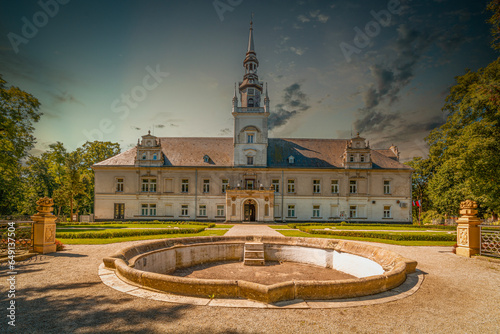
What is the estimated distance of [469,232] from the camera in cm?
1283

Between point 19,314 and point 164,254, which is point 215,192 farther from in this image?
point 19,314

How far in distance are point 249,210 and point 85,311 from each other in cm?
3310

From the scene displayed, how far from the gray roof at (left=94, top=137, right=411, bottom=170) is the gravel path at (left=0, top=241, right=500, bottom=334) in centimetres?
3248

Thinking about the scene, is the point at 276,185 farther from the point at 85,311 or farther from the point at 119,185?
the point at 85,311

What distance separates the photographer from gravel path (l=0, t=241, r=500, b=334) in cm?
513

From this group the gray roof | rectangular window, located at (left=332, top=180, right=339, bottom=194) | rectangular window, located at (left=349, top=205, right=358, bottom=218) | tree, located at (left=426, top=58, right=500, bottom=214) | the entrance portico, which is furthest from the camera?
the gray roof

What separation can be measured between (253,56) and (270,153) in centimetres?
1547

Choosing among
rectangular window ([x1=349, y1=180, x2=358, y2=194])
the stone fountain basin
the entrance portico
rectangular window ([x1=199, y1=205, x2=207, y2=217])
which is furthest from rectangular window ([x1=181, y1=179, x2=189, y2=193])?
the stone fountain basin

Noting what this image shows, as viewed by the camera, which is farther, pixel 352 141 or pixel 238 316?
pixel 352 141

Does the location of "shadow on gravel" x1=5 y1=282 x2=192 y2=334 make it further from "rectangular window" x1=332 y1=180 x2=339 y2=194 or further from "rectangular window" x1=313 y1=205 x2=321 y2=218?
"rectangular window" x1=332 y1=180 x2=339 y2=194

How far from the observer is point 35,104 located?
26.1 meters

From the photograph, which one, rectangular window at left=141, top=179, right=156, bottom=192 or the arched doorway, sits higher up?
rectangular window at left=141, top=179, right=156, bottom=192

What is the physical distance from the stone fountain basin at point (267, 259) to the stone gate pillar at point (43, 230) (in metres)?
4.63

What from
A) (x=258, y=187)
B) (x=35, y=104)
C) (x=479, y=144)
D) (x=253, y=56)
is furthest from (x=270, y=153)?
(x=35, y=104)
